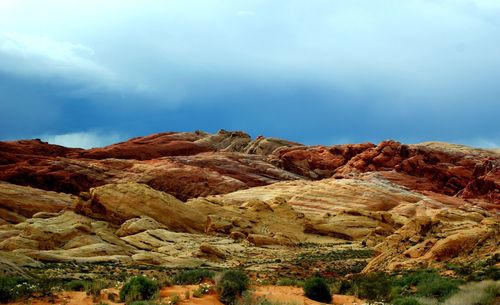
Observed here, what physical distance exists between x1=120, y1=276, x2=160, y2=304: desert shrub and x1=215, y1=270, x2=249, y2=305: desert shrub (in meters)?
2.04

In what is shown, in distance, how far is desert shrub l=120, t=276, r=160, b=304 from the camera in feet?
52.2

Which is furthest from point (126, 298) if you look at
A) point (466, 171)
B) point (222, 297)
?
point (466, 171)

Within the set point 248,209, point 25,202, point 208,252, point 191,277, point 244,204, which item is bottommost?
point 191,277

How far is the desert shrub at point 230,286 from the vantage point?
663 inches

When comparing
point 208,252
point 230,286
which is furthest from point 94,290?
point 208,252

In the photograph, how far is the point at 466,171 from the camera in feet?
358

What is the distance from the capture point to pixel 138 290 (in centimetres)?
1617

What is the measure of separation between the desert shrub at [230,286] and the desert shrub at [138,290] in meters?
2.04

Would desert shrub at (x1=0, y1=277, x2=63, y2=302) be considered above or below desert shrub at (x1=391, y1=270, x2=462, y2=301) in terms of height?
below

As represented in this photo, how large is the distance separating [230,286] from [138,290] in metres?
2.92

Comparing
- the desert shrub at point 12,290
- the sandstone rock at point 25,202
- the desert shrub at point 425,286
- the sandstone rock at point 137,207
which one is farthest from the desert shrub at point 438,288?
the sandstone rock at point 25,202

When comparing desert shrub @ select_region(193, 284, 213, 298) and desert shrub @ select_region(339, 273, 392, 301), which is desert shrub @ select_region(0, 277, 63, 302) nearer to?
desert shrub @ select_region(193, 284, 213, 298)

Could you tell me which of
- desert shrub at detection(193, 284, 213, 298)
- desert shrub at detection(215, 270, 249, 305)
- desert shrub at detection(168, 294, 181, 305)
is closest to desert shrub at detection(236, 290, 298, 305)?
desert shrub at detection(215, 270, 249, 305)

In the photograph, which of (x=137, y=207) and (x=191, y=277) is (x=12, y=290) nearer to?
(x=191, y=277)
